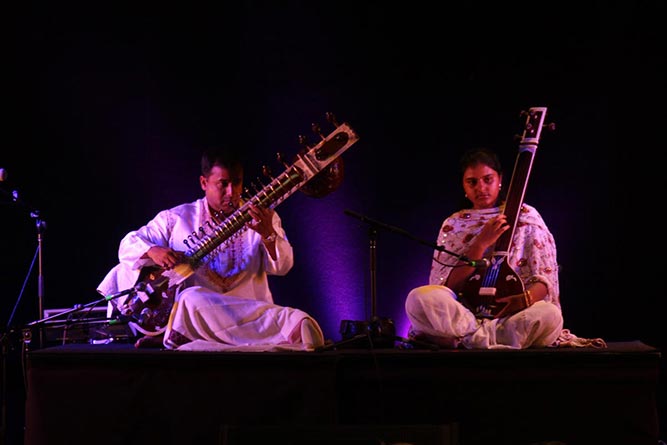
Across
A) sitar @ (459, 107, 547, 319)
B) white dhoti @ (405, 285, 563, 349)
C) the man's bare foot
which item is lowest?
the man's bare foot

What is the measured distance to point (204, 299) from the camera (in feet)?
14.0

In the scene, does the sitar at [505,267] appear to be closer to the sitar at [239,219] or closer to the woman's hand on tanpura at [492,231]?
the woman's hand on tanpura at [492,231]

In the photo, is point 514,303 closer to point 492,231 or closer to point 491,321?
point 491,321

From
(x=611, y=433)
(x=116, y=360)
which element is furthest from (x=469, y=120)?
(x=116, y=360)

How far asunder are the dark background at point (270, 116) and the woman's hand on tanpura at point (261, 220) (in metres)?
1.16

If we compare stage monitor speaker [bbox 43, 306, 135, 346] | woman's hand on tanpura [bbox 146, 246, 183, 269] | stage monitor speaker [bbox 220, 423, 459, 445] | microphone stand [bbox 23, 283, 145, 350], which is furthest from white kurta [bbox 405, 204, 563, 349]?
stage monitor speaker [bbox 43, 306, 135, 346]

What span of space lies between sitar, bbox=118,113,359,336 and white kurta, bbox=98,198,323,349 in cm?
9

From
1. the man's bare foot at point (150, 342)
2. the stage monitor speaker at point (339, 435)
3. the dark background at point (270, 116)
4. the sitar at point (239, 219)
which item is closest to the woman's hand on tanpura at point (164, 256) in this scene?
the sitar at point (239, 219)

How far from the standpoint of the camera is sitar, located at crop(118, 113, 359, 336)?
4.47m

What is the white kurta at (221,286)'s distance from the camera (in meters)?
4.24

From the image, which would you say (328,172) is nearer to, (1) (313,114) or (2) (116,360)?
(1) (313,114)

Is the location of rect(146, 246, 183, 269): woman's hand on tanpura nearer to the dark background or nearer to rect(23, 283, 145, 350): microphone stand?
rect(23, 283, 145, 350): microphone stand

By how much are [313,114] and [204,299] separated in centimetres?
189

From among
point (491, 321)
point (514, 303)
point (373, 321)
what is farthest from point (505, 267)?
point (373, 321)
